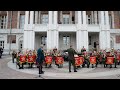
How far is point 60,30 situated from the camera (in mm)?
28469

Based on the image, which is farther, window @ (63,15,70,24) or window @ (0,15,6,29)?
window @ (0,15,6,29)

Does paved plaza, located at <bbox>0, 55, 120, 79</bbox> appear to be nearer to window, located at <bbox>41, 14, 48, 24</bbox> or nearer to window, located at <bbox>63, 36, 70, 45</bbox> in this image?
window, located at <bbox>63, 36, 70, 45</bbox>

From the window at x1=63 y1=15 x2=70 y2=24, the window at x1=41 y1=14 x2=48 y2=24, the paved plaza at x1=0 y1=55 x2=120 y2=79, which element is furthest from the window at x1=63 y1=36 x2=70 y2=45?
the paved plaza at x1=0 y1=55 x2=120 y2=79

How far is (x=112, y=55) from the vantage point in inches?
583

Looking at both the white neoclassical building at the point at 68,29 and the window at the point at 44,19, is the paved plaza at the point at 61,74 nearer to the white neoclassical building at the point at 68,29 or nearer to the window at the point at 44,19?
the white neoclassical building at the point at 68,29

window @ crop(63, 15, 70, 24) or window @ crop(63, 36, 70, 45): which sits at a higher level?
window @ crop(63, 15, 70, 24)

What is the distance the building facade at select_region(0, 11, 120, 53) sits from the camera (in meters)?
28.4

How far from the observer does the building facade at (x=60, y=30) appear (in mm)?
28375

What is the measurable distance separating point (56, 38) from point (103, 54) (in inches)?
532

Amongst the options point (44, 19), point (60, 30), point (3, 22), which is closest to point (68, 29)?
point (60, 30)

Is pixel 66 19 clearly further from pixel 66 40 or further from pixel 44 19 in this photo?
pixel 66 40

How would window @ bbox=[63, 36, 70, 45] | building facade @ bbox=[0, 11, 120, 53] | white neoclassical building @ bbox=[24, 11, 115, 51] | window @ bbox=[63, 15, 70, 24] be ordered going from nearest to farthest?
1. white neoclassical building @ bbox=[24, 11, 115, 51]
2. building facade @ bbox=[0, 11, 120, 53]
3. window @ bbox=[63, 36, 70, 45]
4. window @ bbox=[63, 15, 70, 24]
